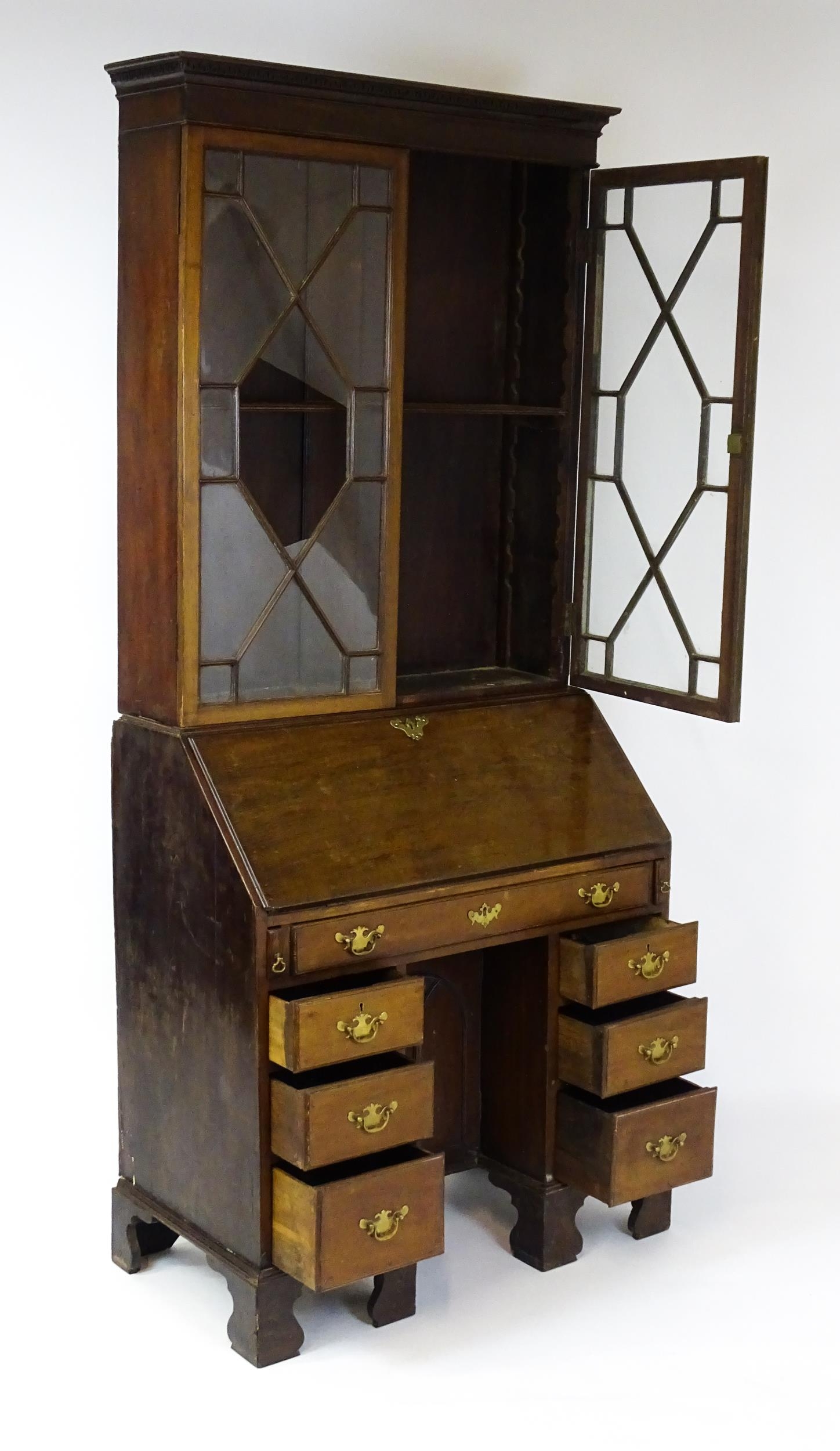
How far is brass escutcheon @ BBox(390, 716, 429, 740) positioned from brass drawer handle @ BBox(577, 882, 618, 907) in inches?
15.7

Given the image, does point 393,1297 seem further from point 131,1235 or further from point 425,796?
point 425,796

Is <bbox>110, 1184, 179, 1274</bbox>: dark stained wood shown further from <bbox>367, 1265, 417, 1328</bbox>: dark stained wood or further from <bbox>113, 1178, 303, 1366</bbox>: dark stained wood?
<bbox>367, 1265, 417, 1328</bbox>: dark stained wood

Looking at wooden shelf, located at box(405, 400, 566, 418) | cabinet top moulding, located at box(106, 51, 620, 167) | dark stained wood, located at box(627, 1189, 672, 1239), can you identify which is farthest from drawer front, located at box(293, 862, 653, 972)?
cabinet top moulding, located at box(106, 51, 620, 167)

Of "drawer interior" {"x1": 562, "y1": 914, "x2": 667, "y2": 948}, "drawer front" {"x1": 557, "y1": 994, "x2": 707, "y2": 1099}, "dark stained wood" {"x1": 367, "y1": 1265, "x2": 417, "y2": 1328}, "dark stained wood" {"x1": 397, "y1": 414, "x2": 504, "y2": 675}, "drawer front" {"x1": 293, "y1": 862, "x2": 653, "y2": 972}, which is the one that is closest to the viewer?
"drawer front" {"x1": 293, "y1": 862, "x2": 653, "y2": 972}

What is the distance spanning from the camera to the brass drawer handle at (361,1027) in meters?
2.86

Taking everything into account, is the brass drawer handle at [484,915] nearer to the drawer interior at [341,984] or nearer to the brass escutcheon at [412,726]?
the drawer interior at [341,984]

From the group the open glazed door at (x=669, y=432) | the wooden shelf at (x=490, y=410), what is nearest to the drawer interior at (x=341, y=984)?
the open glazed door at (x=669, y=432)

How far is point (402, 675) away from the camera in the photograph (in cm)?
357

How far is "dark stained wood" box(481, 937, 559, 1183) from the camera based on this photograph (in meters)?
3.29

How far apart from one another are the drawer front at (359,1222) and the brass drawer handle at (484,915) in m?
0.40

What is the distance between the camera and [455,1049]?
11.5 ft

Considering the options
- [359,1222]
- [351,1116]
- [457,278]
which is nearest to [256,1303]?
[359,1222]

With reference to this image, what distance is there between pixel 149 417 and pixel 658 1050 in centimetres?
142

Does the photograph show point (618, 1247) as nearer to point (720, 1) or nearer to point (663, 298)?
point (663, 298)
